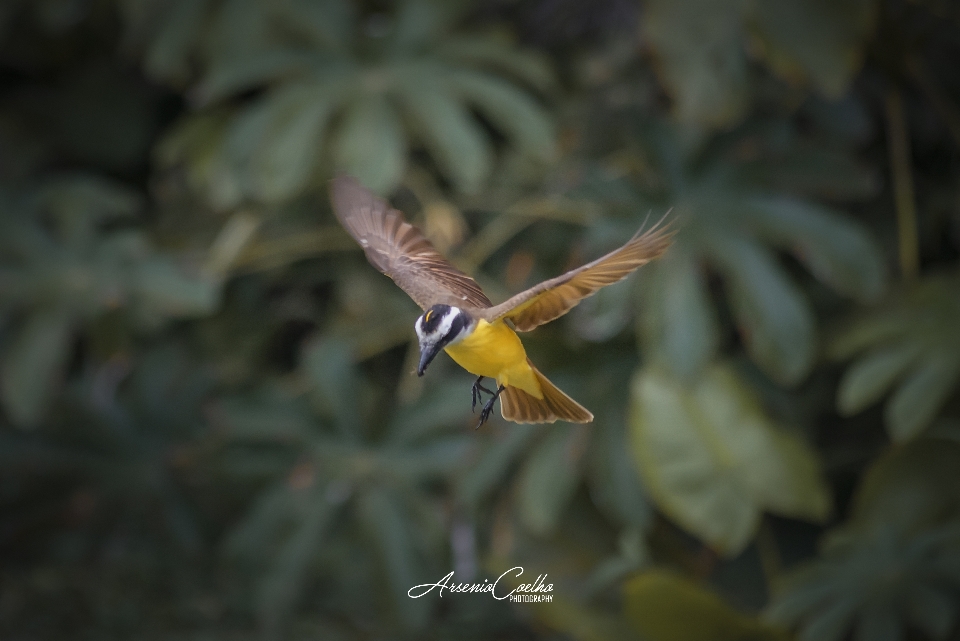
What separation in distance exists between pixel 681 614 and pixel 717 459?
0.29m

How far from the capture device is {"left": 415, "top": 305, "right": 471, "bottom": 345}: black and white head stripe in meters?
0.58

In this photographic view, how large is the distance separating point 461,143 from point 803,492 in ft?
3.12

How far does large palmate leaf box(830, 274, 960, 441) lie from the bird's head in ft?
4.21

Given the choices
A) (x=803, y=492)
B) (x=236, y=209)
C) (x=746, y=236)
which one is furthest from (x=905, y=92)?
(x=236, y=209)

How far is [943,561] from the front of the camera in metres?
1.63

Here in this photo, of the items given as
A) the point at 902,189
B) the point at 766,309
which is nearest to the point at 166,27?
the point at 766,309

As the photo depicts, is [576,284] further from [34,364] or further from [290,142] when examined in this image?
[34,364]

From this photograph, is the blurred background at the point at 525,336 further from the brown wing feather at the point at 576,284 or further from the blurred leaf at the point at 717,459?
the brown wing feather at the point at 576,284

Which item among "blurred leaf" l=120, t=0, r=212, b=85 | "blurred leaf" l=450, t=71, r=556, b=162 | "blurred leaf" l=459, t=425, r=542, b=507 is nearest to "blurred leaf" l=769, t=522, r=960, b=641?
"blurred leaf" l=459, t=425, r=542, b=507

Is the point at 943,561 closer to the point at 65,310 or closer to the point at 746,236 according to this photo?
the point at 746,236

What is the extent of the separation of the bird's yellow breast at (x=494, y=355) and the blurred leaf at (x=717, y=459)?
1038mm

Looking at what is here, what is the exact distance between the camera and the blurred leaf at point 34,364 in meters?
2.03

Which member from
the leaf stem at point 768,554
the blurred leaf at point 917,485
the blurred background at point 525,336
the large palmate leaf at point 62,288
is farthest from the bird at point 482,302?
the leaf stem at point 768,554

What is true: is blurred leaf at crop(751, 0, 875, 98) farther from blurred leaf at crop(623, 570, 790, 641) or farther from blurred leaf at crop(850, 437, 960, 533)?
blurred leaf at crop(623, 570, 790, 641)
